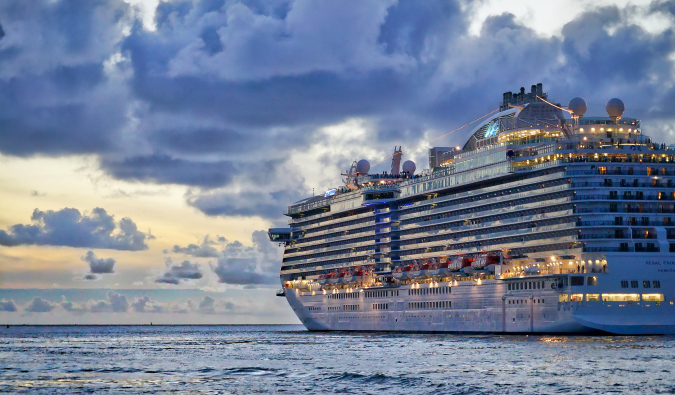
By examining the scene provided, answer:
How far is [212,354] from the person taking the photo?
10250cm

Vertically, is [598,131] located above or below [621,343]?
above

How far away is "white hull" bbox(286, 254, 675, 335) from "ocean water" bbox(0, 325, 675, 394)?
212 centimetres

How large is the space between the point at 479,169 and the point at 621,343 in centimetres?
3642

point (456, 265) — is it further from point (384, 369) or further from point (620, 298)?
point (384, 369)

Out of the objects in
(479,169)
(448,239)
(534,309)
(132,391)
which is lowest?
(132,391)

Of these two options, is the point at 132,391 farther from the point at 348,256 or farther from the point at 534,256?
the point at 348,256

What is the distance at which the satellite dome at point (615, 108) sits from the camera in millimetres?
112125

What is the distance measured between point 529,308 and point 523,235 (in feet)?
34.1

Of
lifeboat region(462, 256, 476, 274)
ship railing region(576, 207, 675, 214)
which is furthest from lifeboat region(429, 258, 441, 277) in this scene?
ship railing region(576, 207, 675, 214)

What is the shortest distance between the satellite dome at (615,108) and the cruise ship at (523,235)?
0.17 meters

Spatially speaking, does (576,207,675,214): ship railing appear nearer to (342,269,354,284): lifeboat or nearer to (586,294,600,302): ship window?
(586,294,600,302): ship window

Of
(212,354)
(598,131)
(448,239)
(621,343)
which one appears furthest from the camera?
(448,239)

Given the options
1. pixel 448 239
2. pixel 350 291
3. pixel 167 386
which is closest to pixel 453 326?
pixel 448 239

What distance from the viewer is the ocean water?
6225 centimetres
